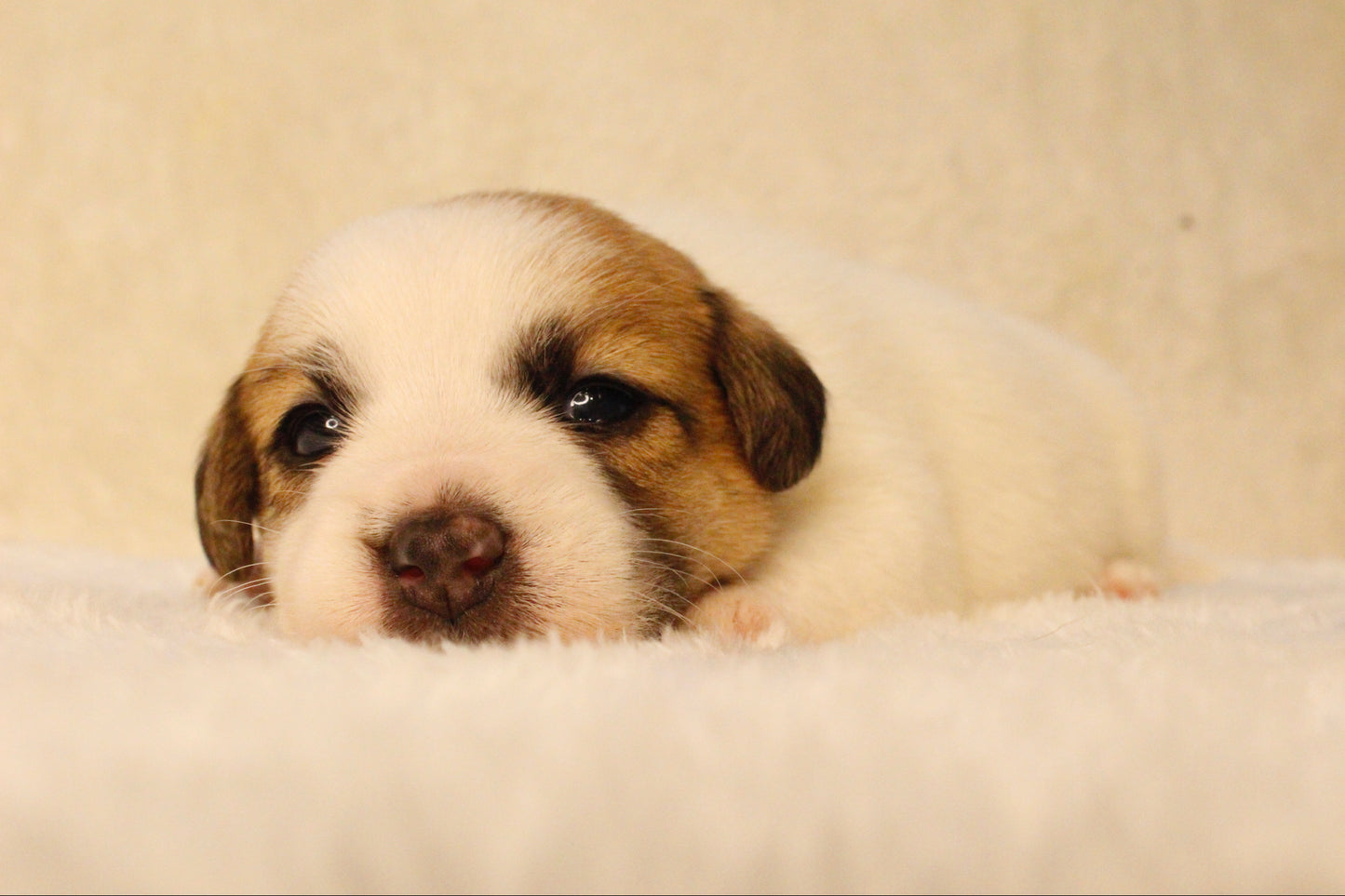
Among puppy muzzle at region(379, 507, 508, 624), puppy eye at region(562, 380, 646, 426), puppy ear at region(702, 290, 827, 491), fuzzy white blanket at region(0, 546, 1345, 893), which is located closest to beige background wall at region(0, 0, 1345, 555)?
puppy ear at region(702, 290, 827, 491)

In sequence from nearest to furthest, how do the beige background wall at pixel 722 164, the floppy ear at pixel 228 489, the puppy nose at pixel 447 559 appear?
the puppy nose at pixel 447 559 → the floppy ear at pixel 228 489 → the beige background wall at pixel 722 164

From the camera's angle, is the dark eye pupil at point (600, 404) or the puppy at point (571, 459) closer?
the puppy at point (571, 459)

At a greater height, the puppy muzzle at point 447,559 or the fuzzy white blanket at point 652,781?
the fuzzy white blanket at point 652,781

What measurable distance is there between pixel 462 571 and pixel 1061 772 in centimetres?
85

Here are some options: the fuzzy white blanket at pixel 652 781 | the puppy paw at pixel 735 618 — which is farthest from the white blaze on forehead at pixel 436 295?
the fuzzy white blanket at pixel 652 781

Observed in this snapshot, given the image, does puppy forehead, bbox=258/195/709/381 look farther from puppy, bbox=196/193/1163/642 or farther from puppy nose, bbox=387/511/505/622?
puppy nose, bbox=387/511/505/622

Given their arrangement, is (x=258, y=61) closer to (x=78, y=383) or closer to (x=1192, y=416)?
(x=78, y=383)

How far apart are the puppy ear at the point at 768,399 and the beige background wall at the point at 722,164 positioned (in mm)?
2707

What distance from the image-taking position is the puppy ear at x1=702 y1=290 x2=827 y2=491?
2.04 meters

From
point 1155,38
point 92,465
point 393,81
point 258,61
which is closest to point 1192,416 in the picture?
point 1155,38

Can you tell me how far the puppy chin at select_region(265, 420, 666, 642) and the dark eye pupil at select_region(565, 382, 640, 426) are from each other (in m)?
0.18

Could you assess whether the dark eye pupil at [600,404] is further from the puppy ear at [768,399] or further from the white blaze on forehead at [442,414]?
the puppy ear at [768,399]

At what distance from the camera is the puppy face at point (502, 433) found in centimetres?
167

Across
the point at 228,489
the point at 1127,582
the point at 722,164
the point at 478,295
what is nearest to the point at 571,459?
the point at 478,295
